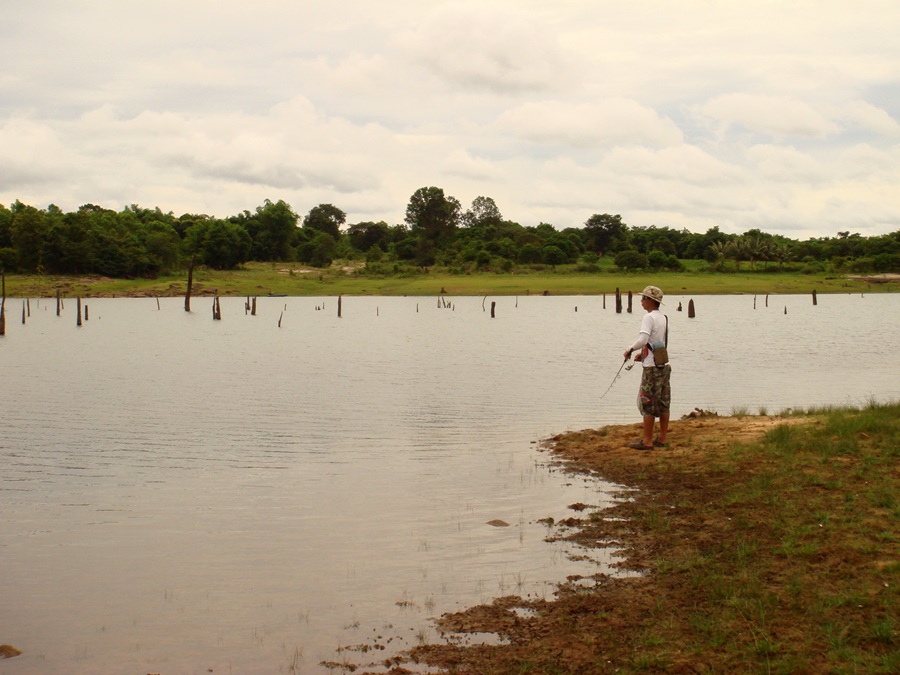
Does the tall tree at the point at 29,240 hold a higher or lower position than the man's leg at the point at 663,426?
higher

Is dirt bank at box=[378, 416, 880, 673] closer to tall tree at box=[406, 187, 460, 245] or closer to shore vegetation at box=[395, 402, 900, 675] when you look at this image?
shore vegetation at box=[395, 402, 900, 675]

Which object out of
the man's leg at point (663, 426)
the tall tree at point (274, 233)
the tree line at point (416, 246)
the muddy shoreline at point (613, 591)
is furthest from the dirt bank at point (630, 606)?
the tall tree at point (274, 233)

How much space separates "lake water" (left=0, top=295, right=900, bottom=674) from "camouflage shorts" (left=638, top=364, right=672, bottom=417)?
6.37 ft

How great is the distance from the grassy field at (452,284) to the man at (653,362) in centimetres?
10505

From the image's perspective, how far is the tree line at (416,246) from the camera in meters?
136

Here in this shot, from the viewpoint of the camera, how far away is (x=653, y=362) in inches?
580

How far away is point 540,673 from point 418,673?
1.03 metres

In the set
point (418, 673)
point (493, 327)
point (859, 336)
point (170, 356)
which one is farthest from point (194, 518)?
point (493, 327)

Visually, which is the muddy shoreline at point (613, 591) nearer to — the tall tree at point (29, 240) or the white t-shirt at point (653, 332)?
the white t-shirt at point (653, 332)

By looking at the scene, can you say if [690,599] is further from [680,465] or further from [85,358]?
[85,358]

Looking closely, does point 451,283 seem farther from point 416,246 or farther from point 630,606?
point 630,606

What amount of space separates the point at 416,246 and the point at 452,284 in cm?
3319

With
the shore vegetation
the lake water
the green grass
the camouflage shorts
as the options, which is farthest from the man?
the green grass

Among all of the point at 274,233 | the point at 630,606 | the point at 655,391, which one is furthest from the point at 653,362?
the point at 274,233
